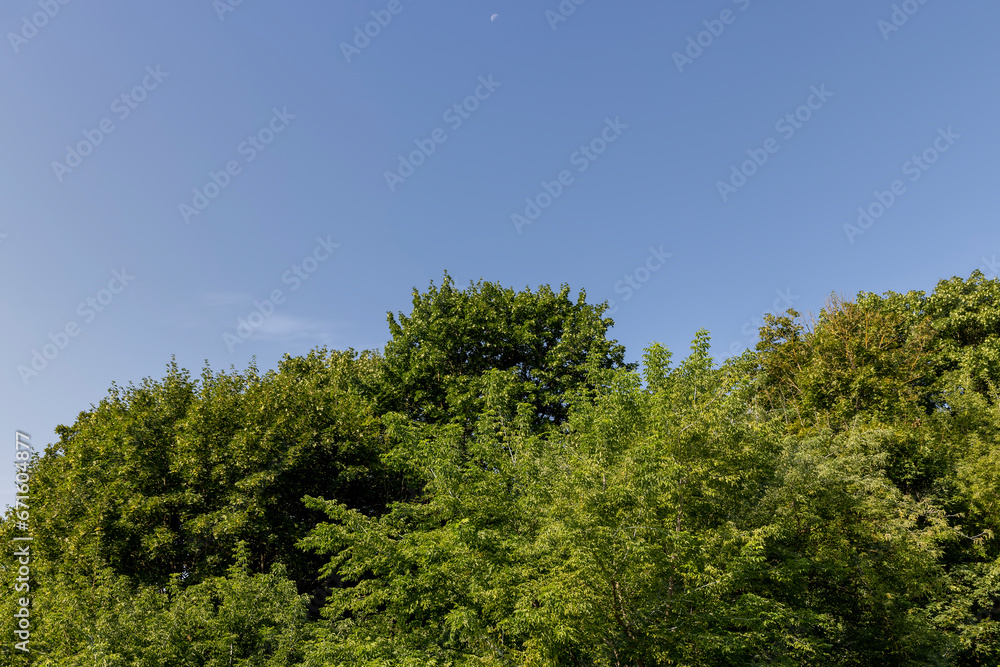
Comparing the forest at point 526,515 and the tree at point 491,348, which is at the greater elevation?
the tree at point 491,348

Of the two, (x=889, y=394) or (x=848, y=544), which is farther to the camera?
(x=889, y=394)

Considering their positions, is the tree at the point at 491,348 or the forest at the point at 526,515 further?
the tree at the point at 491,348

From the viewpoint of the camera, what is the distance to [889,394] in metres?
22.5

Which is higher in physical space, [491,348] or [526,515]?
[491,348]

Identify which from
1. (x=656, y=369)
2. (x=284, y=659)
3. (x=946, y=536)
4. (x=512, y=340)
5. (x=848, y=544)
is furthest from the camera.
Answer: (x=512, y=340)

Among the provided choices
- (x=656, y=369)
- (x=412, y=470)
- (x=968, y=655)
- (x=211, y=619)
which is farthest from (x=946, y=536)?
(x=211, y=619)

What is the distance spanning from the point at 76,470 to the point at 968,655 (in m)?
31.5

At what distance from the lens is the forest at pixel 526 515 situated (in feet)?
32.6

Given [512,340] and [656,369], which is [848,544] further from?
[512,340]

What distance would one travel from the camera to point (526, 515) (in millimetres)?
12438

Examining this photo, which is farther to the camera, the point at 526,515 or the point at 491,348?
the point at 491,348

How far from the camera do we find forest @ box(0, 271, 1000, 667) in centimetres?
995

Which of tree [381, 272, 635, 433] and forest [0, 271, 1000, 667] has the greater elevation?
tree [381, 272, 635, 433]

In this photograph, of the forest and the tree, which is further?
the tree
